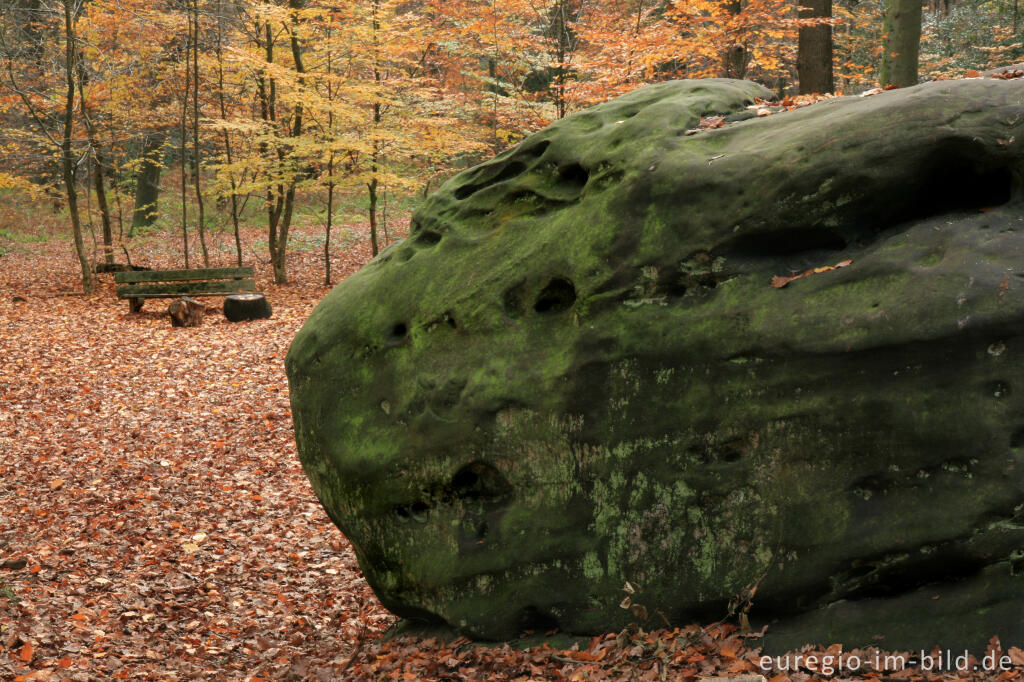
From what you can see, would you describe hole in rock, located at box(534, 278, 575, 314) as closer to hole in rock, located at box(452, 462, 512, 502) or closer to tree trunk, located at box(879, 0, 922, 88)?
hole in rock, located at box(452, 462, 512, 502)

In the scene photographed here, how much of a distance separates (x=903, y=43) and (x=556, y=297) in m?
6.53

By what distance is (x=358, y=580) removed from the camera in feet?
25.7

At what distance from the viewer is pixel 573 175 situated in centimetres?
612

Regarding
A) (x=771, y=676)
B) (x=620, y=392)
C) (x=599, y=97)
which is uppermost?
(x=599, y=97)

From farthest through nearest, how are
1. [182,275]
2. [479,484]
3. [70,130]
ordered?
[70,130]
[182,275]
[479,484]

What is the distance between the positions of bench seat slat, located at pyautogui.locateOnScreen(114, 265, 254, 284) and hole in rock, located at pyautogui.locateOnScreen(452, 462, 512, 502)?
1282 cm

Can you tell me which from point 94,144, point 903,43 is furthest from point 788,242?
point 94,144

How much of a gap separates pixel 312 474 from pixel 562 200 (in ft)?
10.4

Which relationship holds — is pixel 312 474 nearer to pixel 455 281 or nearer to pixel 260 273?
pixel 455 281

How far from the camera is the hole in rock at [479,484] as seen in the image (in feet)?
18.5

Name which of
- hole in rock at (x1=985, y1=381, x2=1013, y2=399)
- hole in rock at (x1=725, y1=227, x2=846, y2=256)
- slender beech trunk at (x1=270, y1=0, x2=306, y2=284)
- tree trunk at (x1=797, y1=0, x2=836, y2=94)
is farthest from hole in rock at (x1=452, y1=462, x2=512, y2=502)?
slender beech trunk at (x1=270, y1=0, x2=306, y2=284)

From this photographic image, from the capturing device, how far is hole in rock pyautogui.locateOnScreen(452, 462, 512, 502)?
563 cm

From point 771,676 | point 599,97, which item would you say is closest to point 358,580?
point 771,676

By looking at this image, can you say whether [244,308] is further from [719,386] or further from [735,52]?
[719,386]
